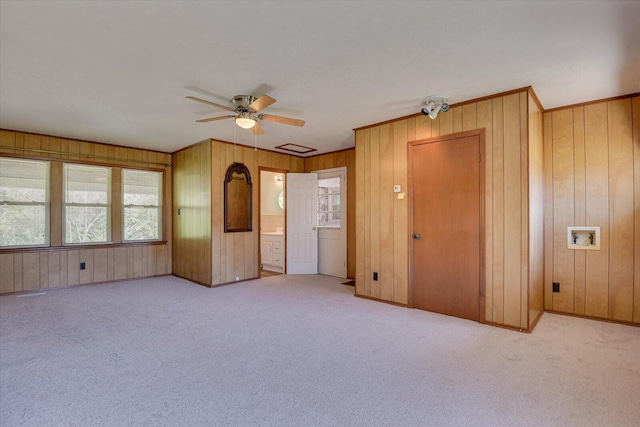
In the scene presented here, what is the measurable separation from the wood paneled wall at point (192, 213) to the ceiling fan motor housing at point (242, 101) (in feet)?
7.18

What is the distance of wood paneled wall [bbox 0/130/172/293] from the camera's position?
487cm

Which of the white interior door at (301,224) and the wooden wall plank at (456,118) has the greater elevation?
the wooden wall plank at (456,118)

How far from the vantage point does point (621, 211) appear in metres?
3.49

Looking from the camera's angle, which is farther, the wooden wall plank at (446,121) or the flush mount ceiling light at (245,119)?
the wooden wall plank at (446,121)

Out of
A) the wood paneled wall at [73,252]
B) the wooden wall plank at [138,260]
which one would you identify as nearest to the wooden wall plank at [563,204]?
the wood paneled wall at [73,252]

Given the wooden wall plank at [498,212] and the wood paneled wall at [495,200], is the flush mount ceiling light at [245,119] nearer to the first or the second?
the wood paneled wall at [495,200]

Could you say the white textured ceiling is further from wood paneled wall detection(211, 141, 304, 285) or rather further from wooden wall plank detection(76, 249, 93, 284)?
wooden wall plank detection(76, 249, 93, 284)

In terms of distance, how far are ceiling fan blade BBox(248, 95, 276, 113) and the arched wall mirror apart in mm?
2544

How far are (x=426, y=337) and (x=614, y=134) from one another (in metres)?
3.05

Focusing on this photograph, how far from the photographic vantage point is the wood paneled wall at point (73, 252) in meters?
4.87

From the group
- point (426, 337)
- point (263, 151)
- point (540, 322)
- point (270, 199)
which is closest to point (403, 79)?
point (426, 337)

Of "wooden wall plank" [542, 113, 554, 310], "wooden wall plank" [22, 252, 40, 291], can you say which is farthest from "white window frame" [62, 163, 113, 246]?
"wooden wall plank" [542, 113, 554, 310]

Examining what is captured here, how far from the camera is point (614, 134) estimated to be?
3520mm

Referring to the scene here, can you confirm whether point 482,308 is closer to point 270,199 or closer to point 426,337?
point 426,337
